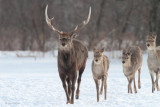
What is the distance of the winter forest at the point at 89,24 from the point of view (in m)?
24.1

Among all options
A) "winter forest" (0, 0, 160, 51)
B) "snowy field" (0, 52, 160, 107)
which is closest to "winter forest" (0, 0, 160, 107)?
"snowy field" (0, 52, 160, 107)

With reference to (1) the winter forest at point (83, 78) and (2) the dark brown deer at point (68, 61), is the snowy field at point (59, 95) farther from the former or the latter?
(2) the dark brown deer at point (68, 61)

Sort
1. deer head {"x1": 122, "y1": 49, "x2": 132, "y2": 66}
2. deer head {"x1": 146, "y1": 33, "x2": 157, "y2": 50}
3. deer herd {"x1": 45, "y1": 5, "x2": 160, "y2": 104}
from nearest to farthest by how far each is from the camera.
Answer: deer herd {"x1": 45, "y1": 5, "x2": 160, "y2": 104}
deer head {"x1": 122, "y1": 49, "x2": 132, "y2": 66}
deer head {"x1": 146, "y1": 33, "x2": 157, "y2": 50}

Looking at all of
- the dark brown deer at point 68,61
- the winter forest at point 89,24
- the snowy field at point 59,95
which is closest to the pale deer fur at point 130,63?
the snowy field at point 59,95

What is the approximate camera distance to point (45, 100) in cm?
941

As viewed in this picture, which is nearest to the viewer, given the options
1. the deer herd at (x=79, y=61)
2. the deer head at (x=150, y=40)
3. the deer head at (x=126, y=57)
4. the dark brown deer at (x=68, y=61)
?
the dark brown deer at (x=68, y=61)

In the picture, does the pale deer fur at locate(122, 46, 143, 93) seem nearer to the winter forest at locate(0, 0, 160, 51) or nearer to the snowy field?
the snowy field

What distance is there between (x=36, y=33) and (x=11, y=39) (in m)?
2.38

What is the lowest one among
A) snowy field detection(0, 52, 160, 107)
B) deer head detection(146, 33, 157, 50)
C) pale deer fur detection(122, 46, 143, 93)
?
snowy field detection(0, 52, 160, 107)

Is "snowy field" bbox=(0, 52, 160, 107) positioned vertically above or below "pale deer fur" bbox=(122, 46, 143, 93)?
below

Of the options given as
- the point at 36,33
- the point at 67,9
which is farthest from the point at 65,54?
the point at 67,9

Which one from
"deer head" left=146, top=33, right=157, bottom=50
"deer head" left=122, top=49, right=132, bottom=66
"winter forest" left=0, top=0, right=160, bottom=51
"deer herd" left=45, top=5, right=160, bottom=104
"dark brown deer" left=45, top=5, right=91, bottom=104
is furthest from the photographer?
"winter forest" left=0, top=0, right=160, bottom=51

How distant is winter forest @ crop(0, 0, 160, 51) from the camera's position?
79.2ft

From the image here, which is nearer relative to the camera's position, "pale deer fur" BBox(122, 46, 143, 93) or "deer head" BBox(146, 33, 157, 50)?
"pale deer fur" BBox(122, 46, 143, 93)
